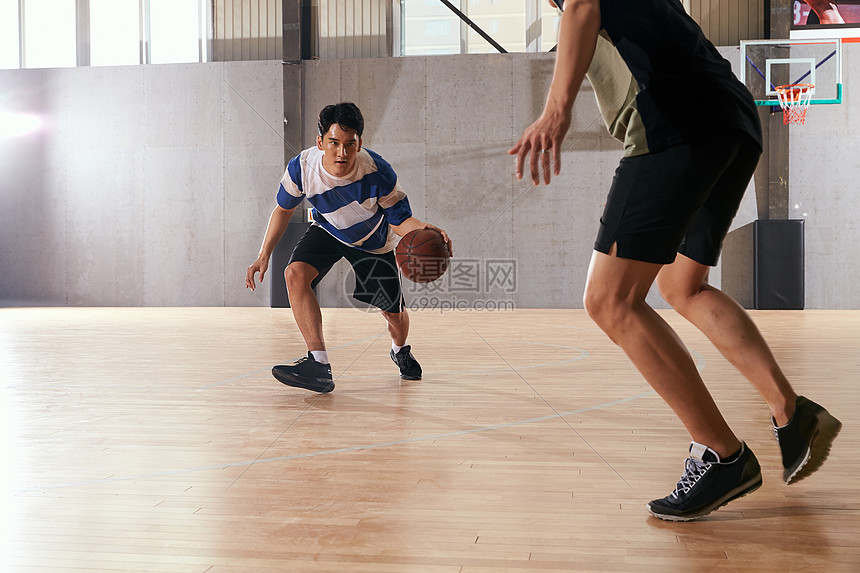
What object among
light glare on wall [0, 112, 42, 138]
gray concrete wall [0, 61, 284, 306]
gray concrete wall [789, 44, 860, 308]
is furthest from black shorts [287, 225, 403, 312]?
light glare on wall [0, 112, 42, 138]

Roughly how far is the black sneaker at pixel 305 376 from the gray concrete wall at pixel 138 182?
7.08 metres

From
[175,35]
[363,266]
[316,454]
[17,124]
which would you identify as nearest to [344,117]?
[363,266]

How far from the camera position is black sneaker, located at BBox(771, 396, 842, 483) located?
1.64m

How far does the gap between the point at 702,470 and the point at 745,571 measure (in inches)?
12.8

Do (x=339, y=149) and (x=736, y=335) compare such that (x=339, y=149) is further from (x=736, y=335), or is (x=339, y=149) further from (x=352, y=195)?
(x=736, y=335)

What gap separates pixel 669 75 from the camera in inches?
59.4

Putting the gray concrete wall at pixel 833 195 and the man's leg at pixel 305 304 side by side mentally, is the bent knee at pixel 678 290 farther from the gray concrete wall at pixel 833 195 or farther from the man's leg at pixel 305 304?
the gray concrete wall at pixel 833 195

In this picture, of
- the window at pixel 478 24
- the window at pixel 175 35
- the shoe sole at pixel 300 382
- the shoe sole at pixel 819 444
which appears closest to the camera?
the shoe sole at pixel 819 444

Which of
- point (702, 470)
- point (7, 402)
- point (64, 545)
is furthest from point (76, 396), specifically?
point (702, 470)

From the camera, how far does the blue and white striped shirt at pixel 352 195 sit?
3.43 metres

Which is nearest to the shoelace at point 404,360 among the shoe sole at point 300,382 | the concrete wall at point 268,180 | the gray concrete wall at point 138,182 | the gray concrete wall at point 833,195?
the shoe sole at point 300,382

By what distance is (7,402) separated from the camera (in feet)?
9.82

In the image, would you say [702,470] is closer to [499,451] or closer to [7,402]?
[499,451]

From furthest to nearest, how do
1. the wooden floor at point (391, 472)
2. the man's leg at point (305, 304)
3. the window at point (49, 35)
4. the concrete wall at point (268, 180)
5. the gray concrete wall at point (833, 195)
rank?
the window at point (49, 35) < the concrete wall at point (268, 180) < the gray concrete wall at point (833, 195) < the man's leg at point (305, 304) < the wooden floor at point (391, 472)
